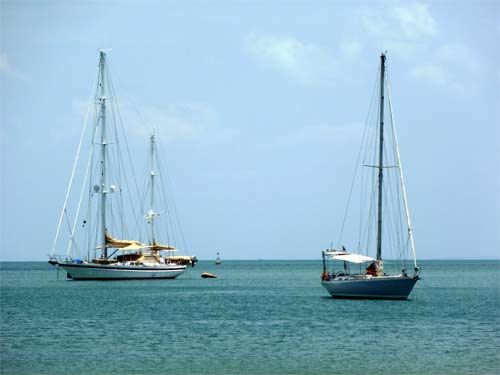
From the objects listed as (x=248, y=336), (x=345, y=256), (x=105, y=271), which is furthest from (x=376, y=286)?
(x=105, y=271)

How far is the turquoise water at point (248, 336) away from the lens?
120 ft

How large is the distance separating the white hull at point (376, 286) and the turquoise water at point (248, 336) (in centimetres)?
82

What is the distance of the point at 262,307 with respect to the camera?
6700cm

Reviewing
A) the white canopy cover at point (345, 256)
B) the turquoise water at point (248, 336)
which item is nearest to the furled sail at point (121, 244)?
the turquoise water at point (248, 336)

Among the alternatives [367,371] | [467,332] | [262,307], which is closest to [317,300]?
[262,307]

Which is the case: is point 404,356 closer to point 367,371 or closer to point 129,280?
point 367,371

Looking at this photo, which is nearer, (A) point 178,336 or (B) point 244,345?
(B) point 244,345

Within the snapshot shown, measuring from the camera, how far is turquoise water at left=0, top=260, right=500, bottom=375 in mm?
36625

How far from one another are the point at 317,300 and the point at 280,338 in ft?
89.9

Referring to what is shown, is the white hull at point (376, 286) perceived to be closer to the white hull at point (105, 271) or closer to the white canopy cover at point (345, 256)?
the white canopy cover at point (345, 256)

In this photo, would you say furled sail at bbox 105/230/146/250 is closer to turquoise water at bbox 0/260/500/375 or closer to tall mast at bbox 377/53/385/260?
turquoise water at bbox 0/260/500/375

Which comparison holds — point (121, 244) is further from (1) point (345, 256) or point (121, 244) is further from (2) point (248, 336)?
(2) point (248, 336)

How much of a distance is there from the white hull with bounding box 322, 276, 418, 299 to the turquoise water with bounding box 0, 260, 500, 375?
0.82 meters

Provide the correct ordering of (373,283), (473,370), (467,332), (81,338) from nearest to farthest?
(473,370) → (81,338) → (467,332) → (373,283)
